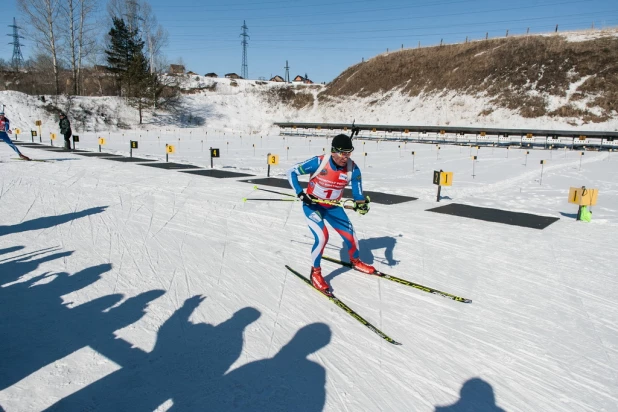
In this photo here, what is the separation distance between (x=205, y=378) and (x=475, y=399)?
213 cm

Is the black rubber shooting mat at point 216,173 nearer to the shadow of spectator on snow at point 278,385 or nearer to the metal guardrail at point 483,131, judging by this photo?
the shadow of spectator on snow at point 278,385

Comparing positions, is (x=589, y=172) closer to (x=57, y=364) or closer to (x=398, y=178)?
(x=398, y=178)

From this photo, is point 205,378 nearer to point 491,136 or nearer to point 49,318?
point 49,318

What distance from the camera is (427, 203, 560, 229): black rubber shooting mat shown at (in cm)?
859

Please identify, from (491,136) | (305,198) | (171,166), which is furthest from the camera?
(491,136)

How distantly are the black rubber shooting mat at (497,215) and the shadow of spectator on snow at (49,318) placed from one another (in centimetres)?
729

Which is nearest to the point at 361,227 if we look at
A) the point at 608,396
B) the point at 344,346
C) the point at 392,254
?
the point at 392,254

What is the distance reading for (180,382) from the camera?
312cm

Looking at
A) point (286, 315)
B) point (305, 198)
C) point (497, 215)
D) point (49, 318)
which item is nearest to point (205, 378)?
point (286, 315)

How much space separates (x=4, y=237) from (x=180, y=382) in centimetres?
564

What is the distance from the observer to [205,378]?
3.17m

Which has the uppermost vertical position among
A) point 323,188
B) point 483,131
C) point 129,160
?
point 483,131

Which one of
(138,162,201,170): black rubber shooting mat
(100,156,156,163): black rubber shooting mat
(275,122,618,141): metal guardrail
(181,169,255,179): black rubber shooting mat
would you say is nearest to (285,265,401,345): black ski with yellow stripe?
(181,169,255,179): black rubber shooting mat

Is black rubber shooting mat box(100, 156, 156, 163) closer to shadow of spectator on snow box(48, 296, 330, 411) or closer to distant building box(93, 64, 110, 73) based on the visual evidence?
shadow of spectator on snow box(48, 296, 330, 411)
